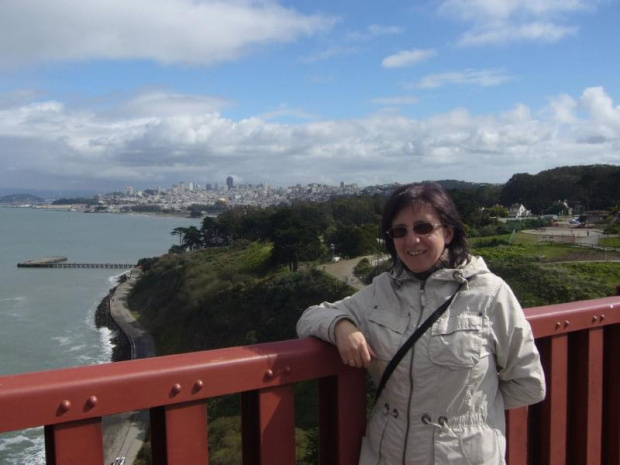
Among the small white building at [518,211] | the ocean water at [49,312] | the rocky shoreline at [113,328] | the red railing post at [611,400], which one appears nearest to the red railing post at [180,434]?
the red railing post at [611,400]

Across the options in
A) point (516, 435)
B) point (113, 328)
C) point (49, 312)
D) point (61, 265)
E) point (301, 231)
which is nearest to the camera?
point (516, 435)

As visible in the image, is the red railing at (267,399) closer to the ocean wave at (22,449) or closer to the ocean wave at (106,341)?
the ocean wave at (22,449)

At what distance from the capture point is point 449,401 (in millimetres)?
1299

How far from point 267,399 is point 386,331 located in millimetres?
307

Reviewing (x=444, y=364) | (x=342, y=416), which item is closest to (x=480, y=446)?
(x=444, y=364)

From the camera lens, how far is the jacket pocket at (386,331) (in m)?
1.34

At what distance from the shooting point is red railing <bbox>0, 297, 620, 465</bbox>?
104 centimetres

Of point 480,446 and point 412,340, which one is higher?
point 412,340

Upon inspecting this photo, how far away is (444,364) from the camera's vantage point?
130 centimetres

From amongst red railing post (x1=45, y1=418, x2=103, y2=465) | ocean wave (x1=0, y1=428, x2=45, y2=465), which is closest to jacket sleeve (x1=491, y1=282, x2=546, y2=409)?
red railing post (x1=45, y1=418, x2=103, y2=465)

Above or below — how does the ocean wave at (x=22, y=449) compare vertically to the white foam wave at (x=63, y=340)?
above

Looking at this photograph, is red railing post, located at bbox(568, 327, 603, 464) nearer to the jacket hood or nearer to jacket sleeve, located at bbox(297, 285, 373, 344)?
the jacket hood

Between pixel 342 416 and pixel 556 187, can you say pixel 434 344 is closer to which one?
pixel 342 416

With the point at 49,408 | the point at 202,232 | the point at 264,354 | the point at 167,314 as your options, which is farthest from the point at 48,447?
the point at 202,232
